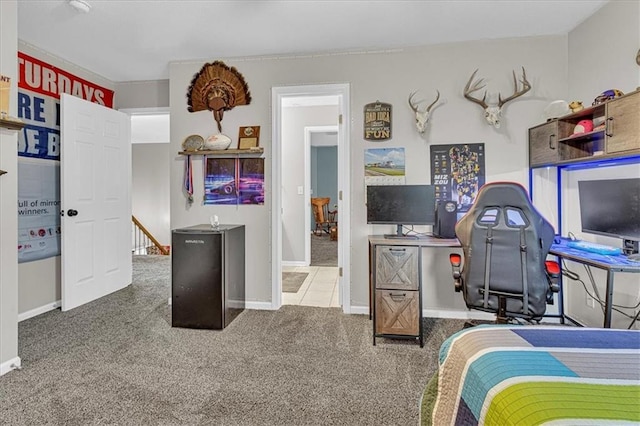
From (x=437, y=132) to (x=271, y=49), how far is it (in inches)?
68.4

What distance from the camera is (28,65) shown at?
3250 millimetres

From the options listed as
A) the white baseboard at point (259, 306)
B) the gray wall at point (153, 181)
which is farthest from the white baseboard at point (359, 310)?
the gray wall at point (153, 181)

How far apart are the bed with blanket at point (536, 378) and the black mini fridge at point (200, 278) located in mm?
2042

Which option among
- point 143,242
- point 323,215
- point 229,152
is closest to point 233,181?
point 229,152

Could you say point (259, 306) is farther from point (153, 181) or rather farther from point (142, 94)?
point (153, 181)

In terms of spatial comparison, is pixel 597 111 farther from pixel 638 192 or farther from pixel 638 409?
pixel 638 409

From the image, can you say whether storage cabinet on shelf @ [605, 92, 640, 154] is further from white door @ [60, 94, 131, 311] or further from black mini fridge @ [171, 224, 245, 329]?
white door @ [60, 94, 131, 311]

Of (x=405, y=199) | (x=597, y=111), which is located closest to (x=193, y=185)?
(x=405, y=199)

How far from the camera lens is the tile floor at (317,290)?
3752mm

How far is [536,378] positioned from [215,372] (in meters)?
1.92

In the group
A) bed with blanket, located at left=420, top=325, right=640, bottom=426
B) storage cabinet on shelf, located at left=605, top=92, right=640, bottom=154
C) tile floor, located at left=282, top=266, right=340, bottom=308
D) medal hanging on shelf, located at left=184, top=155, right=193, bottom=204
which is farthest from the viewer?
tile floor, located at left=282, top=266, right=340, bottom=308

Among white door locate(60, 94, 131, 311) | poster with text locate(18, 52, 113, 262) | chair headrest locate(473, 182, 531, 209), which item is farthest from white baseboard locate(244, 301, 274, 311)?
chair headrest locate(473, 182, 531, 209)

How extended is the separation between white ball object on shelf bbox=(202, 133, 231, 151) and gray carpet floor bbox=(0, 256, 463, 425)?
5.39 feet

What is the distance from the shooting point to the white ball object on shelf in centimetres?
351
